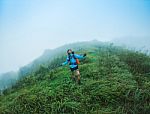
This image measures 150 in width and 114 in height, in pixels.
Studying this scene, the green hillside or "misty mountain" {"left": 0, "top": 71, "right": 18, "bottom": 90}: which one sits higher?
the green hillside

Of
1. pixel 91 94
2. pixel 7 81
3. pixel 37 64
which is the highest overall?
pixel 91 94

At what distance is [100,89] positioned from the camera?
8047mm

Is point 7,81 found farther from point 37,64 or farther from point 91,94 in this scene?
point 91,94

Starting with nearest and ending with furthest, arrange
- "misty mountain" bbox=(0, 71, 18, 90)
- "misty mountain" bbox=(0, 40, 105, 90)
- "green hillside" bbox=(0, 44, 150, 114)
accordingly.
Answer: "green hillside" bbox=(0, 44, 150, 114)
"misty mountain" bbox=(0, 71, 18, 90)
"misty mountain" bbox=(0, 40, 105, 90)

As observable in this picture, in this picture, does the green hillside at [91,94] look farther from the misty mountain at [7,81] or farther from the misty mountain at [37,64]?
the misty mountain at [37,64]

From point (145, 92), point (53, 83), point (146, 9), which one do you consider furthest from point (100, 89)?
point (146, 9)

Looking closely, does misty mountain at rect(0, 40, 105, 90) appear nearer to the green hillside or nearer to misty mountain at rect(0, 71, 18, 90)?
misty mountain at rect(0, 71, 18, 90)

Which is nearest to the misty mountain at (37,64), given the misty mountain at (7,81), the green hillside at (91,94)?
the misty mountain at (7,81)

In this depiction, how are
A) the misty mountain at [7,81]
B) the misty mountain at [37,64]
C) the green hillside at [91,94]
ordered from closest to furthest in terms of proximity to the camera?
1. the green hillside at [91,94]
2. the misty mountain at [7,81]
3. the misty mountain at [37,64]

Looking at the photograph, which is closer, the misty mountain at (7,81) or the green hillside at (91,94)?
the green hillside at (91,94)

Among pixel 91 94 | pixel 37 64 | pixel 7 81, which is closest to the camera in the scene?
pixel 91 94

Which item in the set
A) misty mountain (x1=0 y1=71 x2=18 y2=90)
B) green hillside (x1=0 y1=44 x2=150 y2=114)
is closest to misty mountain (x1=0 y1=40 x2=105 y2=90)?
misty mountain (x1=0 y1=71 x2=18 y2=90)

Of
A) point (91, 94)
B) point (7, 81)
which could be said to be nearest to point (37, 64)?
point (7, 81)

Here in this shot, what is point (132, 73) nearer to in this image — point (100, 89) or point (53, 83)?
point (100, 89)
